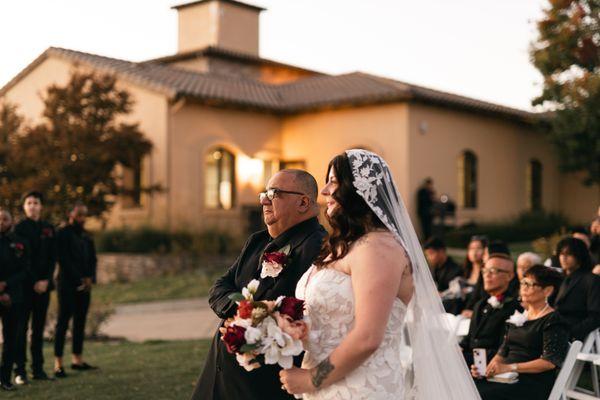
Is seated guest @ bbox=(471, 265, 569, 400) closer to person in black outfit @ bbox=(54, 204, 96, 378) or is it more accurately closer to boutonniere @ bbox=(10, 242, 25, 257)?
boutonniere @ bbox=(10, 242, 25, 257)

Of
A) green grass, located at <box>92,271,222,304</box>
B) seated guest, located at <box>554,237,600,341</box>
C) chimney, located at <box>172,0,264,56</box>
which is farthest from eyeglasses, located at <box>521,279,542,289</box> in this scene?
chimney, located at <box>172,0,264,56</box>

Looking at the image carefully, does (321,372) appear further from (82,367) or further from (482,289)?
(82,367)

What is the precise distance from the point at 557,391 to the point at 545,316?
62 cm

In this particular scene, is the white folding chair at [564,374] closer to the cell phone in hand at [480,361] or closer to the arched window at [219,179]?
the cell phone in hand at [480,361]

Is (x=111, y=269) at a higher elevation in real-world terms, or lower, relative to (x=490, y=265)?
lower

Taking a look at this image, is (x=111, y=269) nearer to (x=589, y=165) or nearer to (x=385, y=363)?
(x=589, y=165)

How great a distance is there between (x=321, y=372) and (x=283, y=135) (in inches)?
901

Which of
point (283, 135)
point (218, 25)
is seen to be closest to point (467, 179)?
point (283, 135)

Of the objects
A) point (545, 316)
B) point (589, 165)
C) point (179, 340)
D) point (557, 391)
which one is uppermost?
point (589, 165)

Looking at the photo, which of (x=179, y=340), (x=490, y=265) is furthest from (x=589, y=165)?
(x=490, y=265)

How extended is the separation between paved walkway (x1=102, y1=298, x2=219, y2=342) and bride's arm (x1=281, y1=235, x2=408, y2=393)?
31.5 ft

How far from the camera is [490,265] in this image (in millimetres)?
6938

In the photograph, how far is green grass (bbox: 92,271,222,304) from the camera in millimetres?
17562

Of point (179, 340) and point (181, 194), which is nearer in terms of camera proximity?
point (179, 340)
